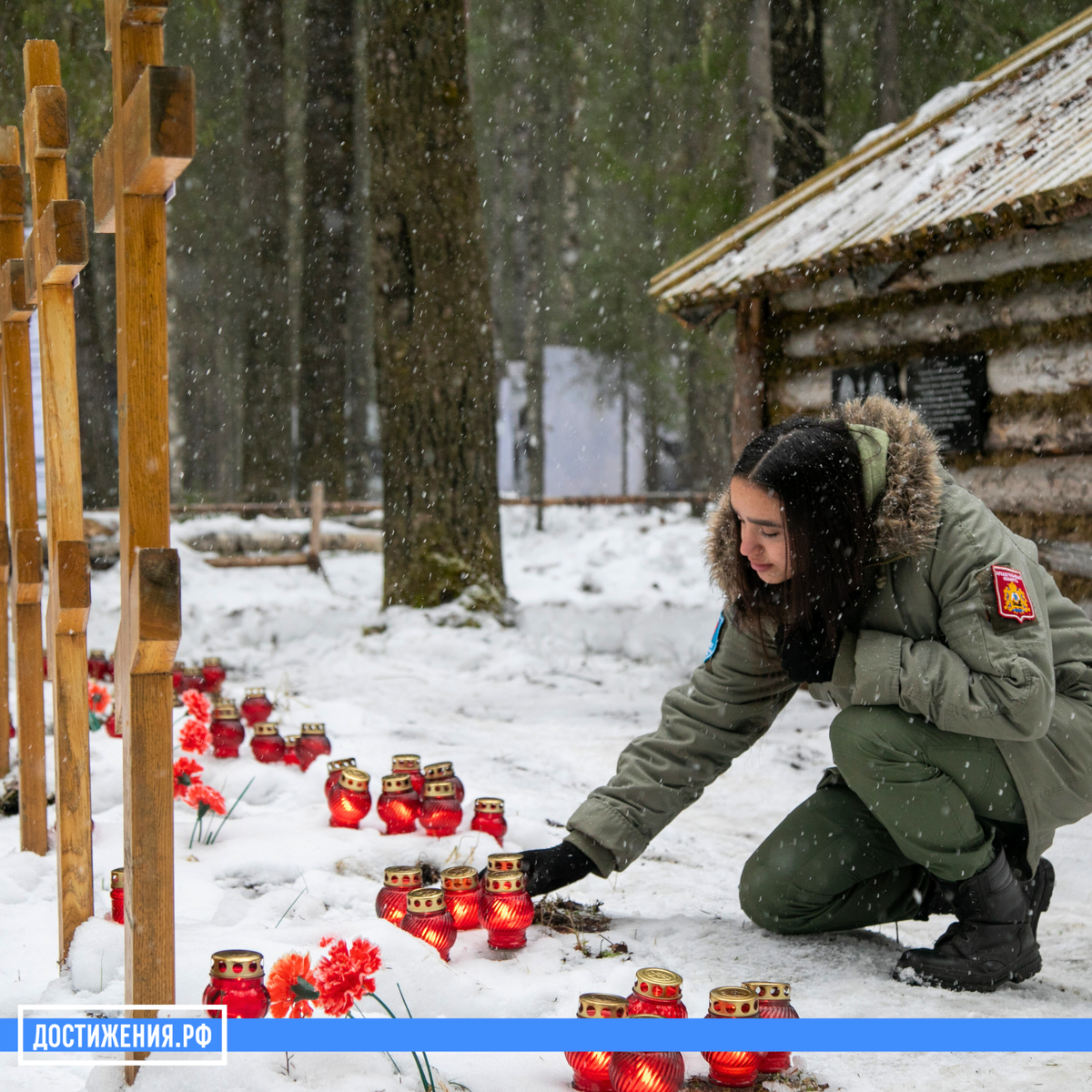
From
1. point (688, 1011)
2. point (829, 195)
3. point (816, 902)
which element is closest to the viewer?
point (688, 1011)

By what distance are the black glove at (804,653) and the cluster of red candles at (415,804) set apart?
105 centimetres

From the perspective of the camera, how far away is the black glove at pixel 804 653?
2648mm

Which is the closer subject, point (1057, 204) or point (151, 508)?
point (151, 508)

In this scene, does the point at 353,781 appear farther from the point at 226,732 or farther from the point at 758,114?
the point at 758,114

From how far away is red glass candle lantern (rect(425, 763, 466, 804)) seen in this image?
132 inches

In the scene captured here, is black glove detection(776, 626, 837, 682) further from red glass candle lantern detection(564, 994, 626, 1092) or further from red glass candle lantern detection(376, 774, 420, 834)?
red glass candle lantern detection(376, 774, 420, 834)

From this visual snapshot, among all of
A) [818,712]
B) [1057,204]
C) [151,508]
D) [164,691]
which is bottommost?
[818,712]

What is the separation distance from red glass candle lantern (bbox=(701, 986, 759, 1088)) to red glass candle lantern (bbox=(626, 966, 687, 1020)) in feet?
0.21

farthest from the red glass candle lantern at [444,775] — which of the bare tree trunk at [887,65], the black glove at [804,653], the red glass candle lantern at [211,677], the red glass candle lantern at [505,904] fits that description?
the bare tree trunk at [887,65]

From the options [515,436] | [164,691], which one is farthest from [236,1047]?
[515,436]

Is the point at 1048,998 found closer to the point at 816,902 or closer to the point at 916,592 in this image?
the point at 816,902

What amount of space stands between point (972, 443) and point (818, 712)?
5.02 feet

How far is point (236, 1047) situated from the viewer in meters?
1.70

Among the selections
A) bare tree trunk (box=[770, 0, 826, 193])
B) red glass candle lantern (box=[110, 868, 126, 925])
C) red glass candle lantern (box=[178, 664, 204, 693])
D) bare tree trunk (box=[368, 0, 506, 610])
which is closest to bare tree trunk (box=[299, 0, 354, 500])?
bare tree trunk (box=[770, 0, 826, 193])
